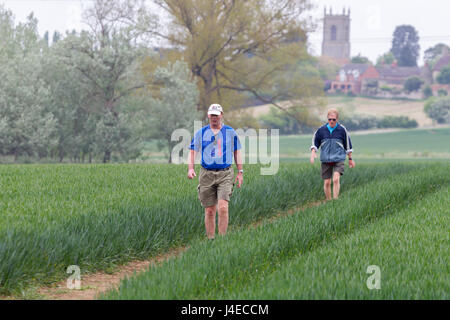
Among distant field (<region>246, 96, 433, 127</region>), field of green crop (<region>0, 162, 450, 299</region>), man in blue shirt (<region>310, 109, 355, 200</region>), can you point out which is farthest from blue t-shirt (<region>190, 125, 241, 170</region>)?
distant field (<region>246, 96, 433, 127</region>)

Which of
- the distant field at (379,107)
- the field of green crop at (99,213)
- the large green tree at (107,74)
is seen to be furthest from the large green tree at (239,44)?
the distant field at (379,107)

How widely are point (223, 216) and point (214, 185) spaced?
19.4 inches

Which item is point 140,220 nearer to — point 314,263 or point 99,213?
point 99,213

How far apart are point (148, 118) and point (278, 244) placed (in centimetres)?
2737

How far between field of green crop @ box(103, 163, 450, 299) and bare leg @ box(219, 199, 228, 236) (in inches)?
21.1

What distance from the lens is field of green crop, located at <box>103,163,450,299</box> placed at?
5293 millimetres

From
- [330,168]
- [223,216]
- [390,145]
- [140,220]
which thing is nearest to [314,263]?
[223,216]

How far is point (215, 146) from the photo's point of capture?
8562 millimetres

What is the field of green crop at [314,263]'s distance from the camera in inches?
208

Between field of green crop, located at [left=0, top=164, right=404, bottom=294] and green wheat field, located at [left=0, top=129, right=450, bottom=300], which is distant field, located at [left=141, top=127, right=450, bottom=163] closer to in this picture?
field of green crop, located at [left=0, top=164, right=404, bottom=294]

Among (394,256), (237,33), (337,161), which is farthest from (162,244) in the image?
(237,33)

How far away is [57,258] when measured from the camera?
23.6ft

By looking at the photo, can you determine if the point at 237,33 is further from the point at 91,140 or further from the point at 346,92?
the point at 346,92

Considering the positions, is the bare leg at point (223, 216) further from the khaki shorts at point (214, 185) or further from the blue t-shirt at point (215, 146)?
the blue t-shirt at point (215, 146)
